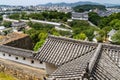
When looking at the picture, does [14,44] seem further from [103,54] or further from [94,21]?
[94,21]

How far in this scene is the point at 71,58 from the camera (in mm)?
8766

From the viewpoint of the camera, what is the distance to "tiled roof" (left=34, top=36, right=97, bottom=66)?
29.1 feet

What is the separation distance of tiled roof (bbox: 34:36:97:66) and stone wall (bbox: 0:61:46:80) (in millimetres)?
3266

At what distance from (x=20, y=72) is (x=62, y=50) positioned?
5325mm

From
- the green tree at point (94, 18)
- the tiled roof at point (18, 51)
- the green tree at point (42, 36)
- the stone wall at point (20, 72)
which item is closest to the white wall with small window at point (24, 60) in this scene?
the tiled roof at point (18, 51)

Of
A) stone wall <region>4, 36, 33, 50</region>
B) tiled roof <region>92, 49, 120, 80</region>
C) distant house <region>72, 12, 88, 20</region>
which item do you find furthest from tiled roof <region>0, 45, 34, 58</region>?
distant house <region>72, 12, 88, 20</region>

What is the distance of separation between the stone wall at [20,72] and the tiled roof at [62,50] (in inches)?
129

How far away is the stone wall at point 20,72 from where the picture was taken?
1308 cm

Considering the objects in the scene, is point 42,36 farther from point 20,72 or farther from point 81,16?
point 81,16

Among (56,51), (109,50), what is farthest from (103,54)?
(56,51)

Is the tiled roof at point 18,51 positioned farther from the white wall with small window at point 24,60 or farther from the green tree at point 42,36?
the green tree at point 42,36

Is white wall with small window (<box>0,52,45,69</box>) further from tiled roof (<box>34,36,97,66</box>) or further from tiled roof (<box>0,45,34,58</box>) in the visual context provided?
tiled roof (<box>34,36,97,66</box>)

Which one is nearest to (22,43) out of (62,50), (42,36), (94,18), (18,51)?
(42,36)

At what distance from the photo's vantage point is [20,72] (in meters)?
13.6
